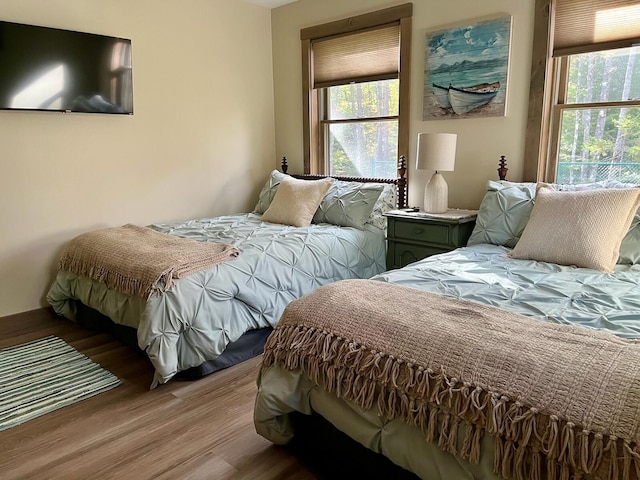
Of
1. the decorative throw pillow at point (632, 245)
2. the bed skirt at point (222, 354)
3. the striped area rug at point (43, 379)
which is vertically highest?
the decorative throw pillow at point (632, 245)

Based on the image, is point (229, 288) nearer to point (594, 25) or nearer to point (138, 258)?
point (138, 258)

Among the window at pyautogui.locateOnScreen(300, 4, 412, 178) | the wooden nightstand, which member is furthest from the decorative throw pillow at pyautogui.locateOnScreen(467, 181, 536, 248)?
the window at pyautogui.locateOnScreen(300, 4, 412, 178)

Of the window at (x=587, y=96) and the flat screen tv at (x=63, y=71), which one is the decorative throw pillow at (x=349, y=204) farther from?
the flat screen tv at (x=63, y=71)

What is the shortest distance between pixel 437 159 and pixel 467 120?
0.45 meters

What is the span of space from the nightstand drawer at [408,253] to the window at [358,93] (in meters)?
0.85

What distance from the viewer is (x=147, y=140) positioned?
3.75m

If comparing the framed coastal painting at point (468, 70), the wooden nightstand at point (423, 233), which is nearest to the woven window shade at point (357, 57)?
the framed coastal painting at point (468, 70)

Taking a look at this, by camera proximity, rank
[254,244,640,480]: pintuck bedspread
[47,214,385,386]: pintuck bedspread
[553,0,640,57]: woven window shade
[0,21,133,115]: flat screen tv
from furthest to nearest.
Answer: [0,21,133,115]: flat screen tv → [553,0,640,57]: woven window shade → [47,214,385,386]: pintuck bedspread → [254,244,640,480]: pintuck bedspread

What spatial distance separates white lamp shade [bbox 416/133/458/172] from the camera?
3121mm

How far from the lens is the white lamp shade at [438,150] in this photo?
10.2 ft

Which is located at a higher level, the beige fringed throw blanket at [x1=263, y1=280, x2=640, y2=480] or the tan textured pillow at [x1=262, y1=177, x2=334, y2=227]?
the tan textured pillow at [x1=262, y1=177, x2=334, y2=227]

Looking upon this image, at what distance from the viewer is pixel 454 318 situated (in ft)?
4.88

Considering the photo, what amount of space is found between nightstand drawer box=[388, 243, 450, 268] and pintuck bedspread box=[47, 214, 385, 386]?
0.17 m

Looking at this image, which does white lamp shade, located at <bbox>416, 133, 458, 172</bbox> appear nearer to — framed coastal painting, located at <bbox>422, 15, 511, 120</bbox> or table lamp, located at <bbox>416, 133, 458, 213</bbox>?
table lamp, located at <bbox>416, 133, 458, 213</bbox>
